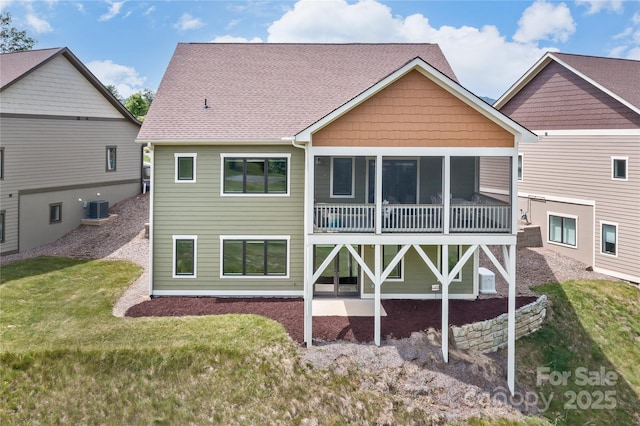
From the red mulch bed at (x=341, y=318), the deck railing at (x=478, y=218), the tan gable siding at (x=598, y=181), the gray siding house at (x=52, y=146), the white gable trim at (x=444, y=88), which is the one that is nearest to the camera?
the white gable trim at (x=444, y=88)

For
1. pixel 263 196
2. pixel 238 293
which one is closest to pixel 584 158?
pixel 263 196

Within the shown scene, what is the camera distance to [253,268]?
16.3m

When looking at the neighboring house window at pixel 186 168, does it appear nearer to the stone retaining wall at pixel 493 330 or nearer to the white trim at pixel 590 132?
the stone retaining wall at pixel 493 330

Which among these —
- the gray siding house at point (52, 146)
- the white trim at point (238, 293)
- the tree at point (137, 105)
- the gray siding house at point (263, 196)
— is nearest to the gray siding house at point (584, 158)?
the gray siding house at point (263, 196)

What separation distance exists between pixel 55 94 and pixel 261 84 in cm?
1166

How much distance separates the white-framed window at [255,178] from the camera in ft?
53.2

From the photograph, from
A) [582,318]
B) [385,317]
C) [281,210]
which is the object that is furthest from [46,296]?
[582,318]

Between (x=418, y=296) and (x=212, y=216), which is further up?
(x=212, y=216)

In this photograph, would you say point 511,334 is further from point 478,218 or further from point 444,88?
point 444,88

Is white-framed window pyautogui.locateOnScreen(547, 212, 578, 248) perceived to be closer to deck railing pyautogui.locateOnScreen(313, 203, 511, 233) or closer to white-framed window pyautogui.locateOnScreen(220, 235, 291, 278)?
deck railing pyautogui.locateOnScreen(313, 203, 511, 233)

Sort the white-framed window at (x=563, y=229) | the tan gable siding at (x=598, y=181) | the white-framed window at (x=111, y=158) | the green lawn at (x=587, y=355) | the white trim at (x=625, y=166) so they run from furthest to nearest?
the white-framed window at (x=111, y=158) → the white-framed window at (x=563, y=229) → the white trim at (x=625, y=166) → the tan gable siding at (x=598, y=181) → the green lawn at (x=587, y=355)

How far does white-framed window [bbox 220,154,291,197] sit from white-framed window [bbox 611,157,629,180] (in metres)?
13.4

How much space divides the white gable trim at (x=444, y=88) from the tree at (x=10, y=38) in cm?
4205

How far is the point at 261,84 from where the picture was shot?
60.5ft
